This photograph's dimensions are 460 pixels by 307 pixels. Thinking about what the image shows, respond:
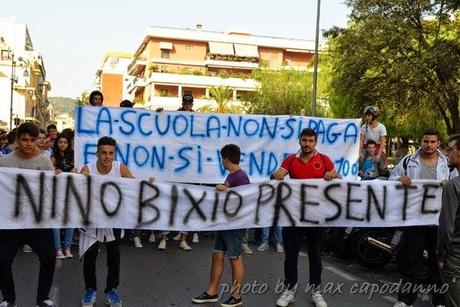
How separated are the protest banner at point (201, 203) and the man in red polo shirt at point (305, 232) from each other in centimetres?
10

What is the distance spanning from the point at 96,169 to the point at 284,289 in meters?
2.24

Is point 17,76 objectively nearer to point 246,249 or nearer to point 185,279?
point 246,249

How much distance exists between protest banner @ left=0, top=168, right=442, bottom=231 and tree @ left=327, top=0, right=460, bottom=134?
753 inches

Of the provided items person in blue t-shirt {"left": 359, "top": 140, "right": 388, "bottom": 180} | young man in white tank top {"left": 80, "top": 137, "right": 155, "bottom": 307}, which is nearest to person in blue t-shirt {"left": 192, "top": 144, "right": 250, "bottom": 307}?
young man in white tank top {"left": 80, "top": 137, "right": 155, "bottom": 307}

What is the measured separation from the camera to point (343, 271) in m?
7.73

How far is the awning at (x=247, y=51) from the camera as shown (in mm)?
69188

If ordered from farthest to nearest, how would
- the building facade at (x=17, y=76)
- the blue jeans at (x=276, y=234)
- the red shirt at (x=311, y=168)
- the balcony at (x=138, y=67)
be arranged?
1. the building facade at (x=17, y=76)
2. the balcony at (x=138, y=67)
3. the blue jeans at (x=276, y=234)
4. the red shirt at (x=311, y=168)

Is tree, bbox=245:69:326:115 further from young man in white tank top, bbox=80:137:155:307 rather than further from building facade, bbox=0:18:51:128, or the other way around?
young man in white tank top, bbox=80:137:155:307

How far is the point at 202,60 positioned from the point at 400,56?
4564 cm

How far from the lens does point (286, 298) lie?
5887 mm

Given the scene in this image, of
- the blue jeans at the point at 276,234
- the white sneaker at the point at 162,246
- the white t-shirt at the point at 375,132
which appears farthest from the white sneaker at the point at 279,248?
the white t-shirt at the point at 375,132

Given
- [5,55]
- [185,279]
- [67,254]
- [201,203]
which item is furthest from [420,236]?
[5,55]

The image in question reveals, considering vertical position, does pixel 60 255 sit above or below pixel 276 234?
below

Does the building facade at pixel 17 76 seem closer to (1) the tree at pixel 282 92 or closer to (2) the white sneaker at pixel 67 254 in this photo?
(1) the tree at pixel 282 92
